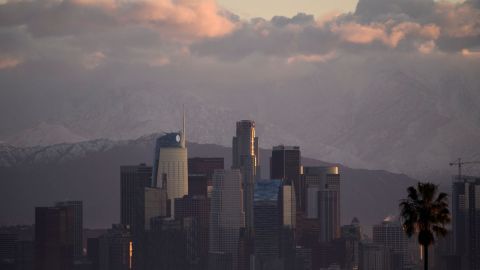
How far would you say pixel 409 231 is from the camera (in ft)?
238

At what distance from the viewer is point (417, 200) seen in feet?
238

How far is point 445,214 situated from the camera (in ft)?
238

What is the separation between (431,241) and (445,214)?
5.95ft

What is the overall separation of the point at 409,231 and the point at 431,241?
5.13 ft

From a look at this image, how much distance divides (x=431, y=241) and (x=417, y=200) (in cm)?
263

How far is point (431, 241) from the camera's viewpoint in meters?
73.1

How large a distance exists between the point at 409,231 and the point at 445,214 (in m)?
2.31
